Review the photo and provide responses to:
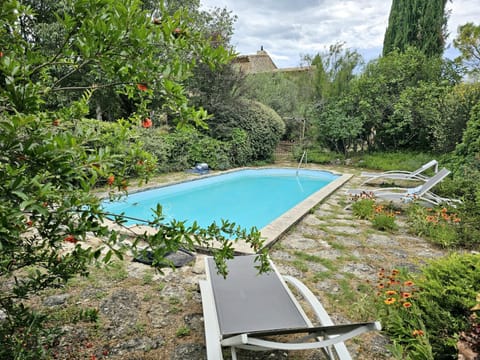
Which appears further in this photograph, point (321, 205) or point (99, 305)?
point (321, 205)

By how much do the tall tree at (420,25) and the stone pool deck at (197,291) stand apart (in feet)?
49.5

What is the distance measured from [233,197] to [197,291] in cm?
615

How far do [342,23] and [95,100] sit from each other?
15.4 meters

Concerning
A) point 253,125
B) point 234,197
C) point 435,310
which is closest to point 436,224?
point 435,310

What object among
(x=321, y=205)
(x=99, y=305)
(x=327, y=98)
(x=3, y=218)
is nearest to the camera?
(x=3, y=218)

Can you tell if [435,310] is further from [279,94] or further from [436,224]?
[279,94]

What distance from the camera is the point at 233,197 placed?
9.12 meters

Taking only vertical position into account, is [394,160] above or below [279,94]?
below

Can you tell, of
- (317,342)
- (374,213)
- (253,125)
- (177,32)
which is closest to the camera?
(177,32)

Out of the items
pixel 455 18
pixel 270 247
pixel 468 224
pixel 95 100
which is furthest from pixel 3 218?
pixel 455 18

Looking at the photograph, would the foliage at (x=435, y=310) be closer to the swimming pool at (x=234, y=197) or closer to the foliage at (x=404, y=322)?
the foliage at (x=404, y=322)

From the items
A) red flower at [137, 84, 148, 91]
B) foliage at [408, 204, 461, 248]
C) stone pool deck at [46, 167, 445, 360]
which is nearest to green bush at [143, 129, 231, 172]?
stone pool deck at [46, 167, 445, 360]

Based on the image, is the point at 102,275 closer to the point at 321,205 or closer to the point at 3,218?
the point at 3,218

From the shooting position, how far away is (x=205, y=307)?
2.27 m
